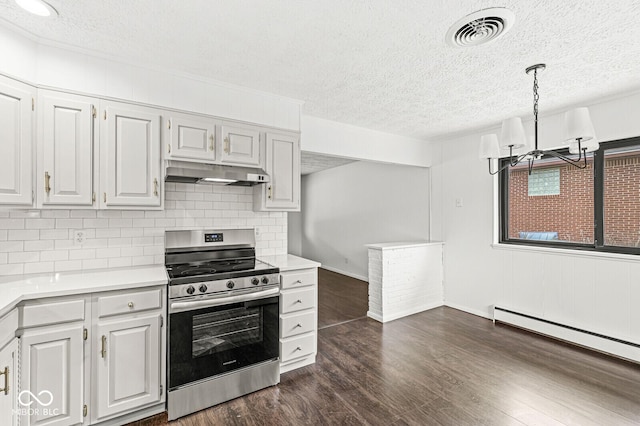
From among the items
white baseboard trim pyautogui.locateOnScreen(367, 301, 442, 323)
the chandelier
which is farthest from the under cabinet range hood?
white baseboard trim pyautogui.locateOnScreen(367, 301, 442, 323)

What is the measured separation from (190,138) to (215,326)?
1495mm

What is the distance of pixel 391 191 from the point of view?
582 centimetres

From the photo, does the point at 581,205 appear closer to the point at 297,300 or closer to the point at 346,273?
the point at 297,300

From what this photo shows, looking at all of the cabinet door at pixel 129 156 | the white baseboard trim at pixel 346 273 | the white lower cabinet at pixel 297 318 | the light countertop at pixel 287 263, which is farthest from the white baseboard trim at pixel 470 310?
the cabinet door at pixel 129 156

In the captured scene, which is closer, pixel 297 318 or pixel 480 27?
pixel 480 27

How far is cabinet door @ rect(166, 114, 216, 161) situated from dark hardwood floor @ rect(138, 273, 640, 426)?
6.34 feet

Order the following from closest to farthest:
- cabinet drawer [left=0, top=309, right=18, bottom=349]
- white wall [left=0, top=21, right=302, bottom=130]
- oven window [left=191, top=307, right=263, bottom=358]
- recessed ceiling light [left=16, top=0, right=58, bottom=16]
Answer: cabinet drawer [left=0, top=309, right=18, bottom=349] < recessed ceiling light [left=16, top=0, right=58, bottom=16] < white wall [left=0, top=21, right=302, bottom=130] < oven window [left=191, top=307, right=263, bottom=358]

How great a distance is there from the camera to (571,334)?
3314 millimetres

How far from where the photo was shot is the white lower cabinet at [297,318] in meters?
2.68

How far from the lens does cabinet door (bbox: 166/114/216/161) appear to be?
246 cm

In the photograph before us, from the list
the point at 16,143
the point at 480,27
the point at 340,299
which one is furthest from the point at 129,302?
the point at 340,299

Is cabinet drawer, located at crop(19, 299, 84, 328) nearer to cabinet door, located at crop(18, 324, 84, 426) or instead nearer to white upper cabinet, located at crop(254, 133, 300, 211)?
cabinet door, located at crop(18, 324, 84, 426)

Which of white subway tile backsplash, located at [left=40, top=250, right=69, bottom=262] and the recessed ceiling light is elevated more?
the recessed ceiling light

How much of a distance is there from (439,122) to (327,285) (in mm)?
3622
